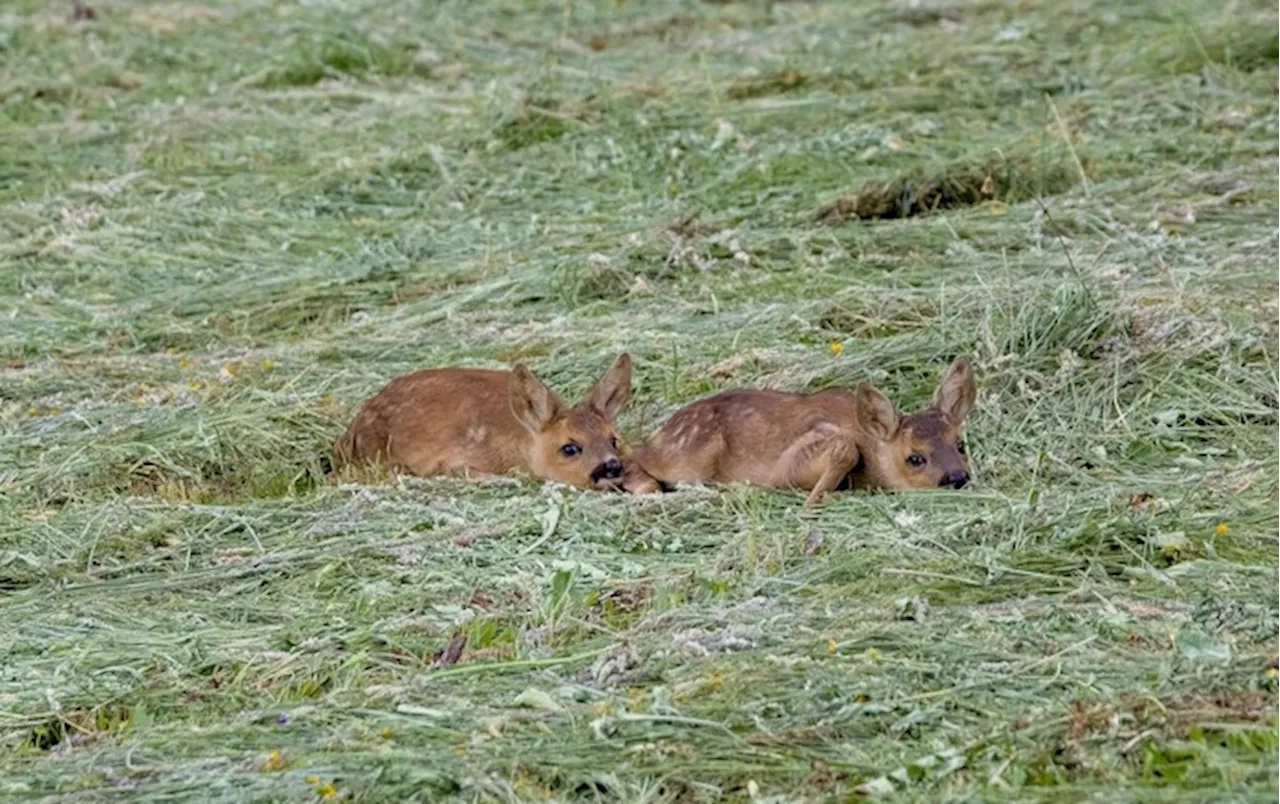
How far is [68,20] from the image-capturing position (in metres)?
18.3

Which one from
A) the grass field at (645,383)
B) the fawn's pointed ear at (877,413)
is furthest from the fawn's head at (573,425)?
the fawn's pointed ear at (877,413)

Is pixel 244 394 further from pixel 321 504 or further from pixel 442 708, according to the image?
pixel 442 708

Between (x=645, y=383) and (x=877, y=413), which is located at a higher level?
(x=877, y=413)

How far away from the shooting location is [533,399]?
385 inches

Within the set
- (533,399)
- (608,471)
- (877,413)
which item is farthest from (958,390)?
(533,399)

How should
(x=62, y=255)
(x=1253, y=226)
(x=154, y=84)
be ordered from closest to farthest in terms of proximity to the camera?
(x=1253, y=226), (x=62, y=255), (x=154, y=84)

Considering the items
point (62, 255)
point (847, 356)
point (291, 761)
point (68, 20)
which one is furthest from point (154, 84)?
point (291, 761)

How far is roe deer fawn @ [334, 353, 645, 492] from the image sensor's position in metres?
9.68

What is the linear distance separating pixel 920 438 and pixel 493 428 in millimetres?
1653

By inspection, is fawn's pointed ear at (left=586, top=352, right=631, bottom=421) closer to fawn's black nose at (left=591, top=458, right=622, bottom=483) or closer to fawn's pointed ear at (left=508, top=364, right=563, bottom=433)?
fawn's pointed ear at (left=508, top=364, right=563, bottom=433)

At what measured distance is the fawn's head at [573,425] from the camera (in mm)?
9648

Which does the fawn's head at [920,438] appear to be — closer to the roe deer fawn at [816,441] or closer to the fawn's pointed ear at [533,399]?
the roe deer fawn at [816,441]

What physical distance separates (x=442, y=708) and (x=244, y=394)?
3.80 m

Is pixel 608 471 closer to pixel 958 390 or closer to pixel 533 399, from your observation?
pixel 533 399
